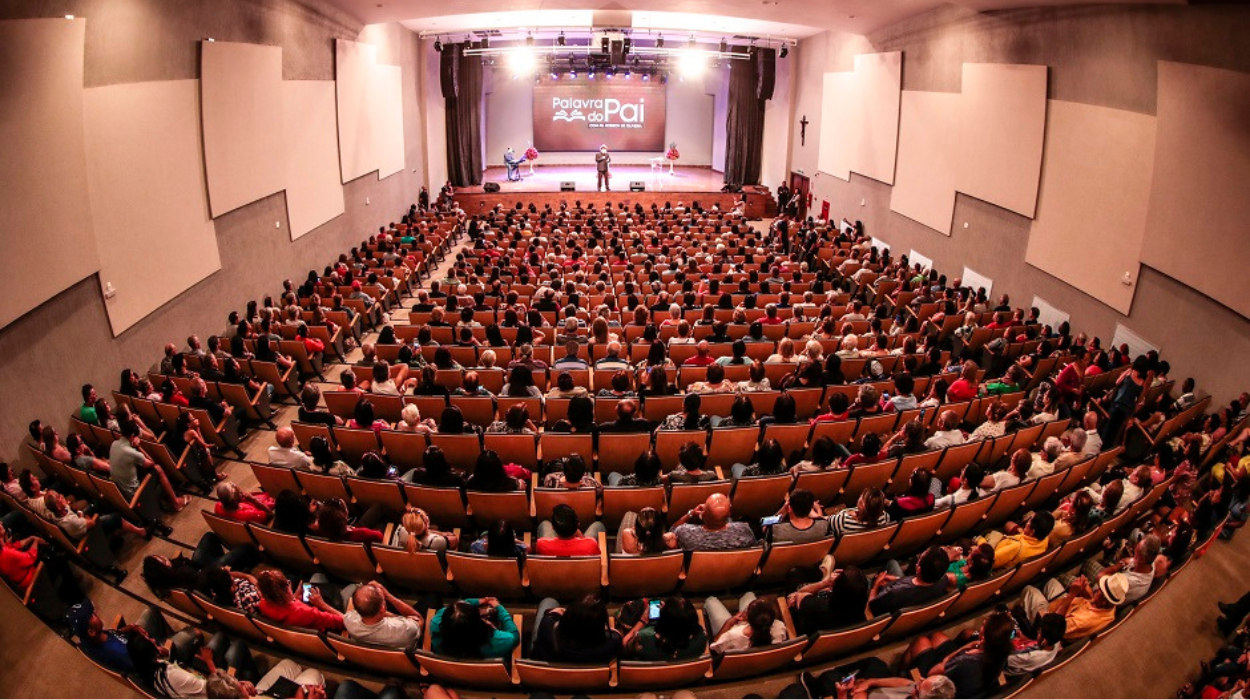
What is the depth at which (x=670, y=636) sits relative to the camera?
11.2 ft

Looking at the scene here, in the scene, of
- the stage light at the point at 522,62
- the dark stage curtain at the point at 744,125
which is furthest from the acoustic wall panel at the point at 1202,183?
the stage light at the point at 522,62

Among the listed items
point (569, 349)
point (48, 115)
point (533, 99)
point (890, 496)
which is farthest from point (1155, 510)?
point (533, 99)

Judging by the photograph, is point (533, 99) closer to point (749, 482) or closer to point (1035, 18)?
point (1035, 18)

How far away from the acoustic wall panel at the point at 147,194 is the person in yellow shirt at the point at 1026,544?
25.6 feet

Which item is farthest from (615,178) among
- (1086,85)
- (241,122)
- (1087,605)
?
(1087,605)

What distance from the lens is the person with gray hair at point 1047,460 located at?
200 inches

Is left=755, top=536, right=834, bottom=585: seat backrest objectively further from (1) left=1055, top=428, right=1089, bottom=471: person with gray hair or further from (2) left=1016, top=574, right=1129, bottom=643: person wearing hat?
(1) left=1055, top=428, right=1089, bottom=471: person with gray hair

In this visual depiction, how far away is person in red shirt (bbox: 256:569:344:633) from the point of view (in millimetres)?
3555

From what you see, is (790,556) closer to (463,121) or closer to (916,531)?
(916,531)

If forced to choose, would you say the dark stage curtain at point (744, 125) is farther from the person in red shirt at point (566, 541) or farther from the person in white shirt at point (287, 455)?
the person in red shirt at point (566, 541)

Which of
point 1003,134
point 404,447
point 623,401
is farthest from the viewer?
point 1003,134

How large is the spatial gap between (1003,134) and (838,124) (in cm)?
715

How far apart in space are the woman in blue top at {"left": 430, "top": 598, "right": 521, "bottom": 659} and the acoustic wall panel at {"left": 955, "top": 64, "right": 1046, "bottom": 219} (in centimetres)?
939

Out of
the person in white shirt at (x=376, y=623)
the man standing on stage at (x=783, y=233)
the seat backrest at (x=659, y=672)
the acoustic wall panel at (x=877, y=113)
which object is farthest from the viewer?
the man standing on stage at (x=783, y=233)
